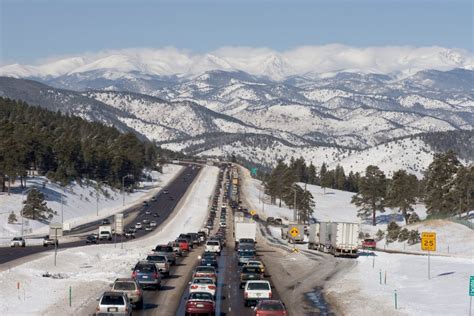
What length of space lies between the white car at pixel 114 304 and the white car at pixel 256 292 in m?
9.51

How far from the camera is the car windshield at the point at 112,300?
125ft

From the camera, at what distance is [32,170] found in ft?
652

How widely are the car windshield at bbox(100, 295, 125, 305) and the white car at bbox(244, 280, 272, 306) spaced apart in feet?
32.5

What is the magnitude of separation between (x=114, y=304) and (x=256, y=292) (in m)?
10.6

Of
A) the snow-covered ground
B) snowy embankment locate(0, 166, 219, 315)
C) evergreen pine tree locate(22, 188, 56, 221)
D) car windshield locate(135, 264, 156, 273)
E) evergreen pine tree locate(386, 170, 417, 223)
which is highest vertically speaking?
evergreen pine tree locate(386, 170, 417, 223)

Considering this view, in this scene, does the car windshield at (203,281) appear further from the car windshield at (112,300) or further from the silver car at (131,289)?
the car windshield at (112,300)

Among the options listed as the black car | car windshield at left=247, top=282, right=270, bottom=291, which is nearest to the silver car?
car windshield at left=247, top=282, right=270, bottom=291

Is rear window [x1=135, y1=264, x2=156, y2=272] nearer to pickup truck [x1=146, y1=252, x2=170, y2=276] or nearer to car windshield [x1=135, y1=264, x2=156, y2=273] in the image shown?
car windshield [x1=135, y1=264, x2=156, y2=273]

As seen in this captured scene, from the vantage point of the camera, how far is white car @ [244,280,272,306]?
46.5 meters

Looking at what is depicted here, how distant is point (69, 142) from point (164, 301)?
476 ft

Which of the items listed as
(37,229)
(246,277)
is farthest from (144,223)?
(246,277)

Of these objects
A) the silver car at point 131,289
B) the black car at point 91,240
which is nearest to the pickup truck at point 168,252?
the silver car at point 131,289

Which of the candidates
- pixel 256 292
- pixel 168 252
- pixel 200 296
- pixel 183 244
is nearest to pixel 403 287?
pixel 256 292

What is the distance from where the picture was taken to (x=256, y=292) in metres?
46.6
